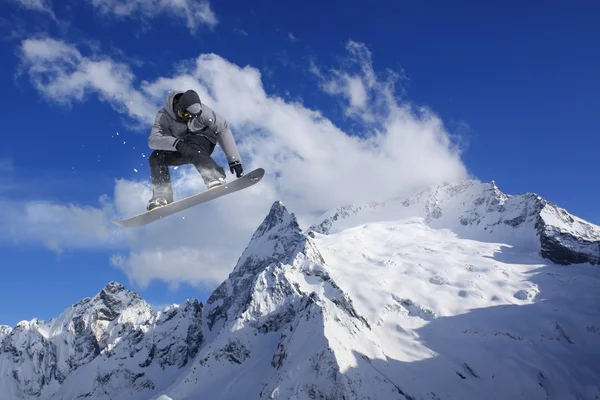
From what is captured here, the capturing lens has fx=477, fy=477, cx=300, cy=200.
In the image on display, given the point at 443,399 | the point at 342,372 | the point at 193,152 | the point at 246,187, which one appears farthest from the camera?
the point at 443,399

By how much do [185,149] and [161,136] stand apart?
692mm

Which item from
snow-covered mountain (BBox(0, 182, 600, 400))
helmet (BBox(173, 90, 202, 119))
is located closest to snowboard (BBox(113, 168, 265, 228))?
helmet (BBox(173, 90, 202, 119))

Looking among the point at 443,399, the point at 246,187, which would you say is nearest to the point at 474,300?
the point at 443,399

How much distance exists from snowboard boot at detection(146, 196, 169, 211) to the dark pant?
0.09m

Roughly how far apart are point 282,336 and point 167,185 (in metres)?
120

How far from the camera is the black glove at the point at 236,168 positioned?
12.2m

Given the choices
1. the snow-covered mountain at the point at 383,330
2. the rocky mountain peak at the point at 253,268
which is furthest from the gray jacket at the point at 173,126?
the rocky mountain peak at the point at 253,268

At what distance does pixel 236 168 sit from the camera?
40.3 ft

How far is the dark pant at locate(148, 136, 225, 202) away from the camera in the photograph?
486 inches

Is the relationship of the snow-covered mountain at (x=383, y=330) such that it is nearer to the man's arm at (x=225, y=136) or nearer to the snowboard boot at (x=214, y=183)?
the snowboard boot at (x=214, y=183)

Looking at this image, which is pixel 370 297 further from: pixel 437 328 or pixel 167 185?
pixel 167 185

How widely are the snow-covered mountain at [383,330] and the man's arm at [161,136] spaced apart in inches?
3536

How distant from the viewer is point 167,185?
12.7m

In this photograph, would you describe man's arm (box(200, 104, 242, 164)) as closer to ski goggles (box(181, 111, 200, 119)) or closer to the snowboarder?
the snowboarder
